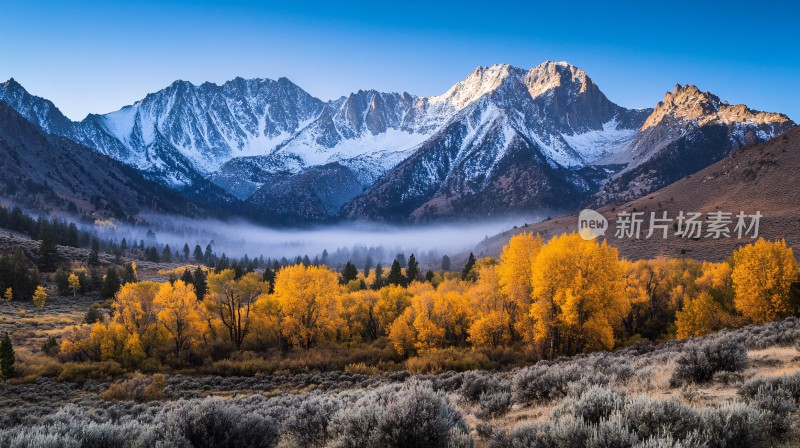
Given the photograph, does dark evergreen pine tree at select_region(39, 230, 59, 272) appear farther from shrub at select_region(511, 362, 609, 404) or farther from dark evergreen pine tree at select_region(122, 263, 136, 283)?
shrub at select_region(511, 362, 609, 404)

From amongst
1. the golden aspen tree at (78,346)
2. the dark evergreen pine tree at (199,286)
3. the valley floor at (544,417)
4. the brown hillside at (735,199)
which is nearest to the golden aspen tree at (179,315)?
the golden aspen tree at (78,346)

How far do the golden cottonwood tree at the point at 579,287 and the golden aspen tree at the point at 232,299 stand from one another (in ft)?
114

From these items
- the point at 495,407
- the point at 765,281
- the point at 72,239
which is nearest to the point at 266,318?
the point at 495,407

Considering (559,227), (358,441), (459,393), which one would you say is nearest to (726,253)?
(559,227)

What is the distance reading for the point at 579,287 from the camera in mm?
32531

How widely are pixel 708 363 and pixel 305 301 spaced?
43748 millimetres

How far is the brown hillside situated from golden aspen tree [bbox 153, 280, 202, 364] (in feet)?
365

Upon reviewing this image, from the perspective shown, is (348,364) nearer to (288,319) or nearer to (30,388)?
(288,319)

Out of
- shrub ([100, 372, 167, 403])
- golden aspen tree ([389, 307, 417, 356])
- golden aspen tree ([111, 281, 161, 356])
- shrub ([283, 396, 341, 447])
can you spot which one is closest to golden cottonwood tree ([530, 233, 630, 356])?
golden aspen tree ([389, 307, 417, 356])

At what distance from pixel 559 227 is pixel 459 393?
174964mm

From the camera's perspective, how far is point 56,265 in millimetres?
113312

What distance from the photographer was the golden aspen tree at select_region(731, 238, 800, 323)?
3947 cm

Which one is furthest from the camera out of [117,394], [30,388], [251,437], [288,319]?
[288,319]

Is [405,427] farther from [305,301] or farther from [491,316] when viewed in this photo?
[305,301]
